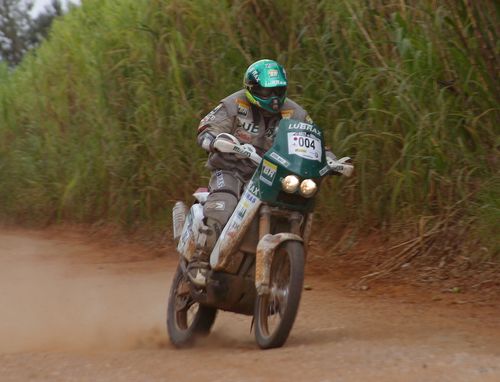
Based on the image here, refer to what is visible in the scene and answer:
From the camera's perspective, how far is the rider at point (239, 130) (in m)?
6.20

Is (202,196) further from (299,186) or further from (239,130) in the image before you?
(299,186)

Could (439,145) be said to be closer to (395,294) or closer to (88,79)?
(395,294)

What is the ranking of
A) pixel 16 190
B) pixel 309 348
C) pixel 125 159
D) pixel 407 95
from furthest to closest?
1. pixel 16 190
2. pixel 125 159
3. pixel 407 95
4. pixel 309 348

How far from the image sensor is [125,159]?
12109mm

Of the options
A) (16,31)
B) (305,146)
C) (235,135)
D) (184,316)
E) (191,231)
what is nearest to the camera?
(305,146)

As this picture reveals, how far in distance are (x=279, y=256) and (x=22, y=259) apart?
664 centimetres

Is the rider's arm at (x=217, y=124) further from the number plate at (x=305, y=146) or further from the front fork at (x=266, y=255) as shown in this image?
the front fork at (x=266, y=255)

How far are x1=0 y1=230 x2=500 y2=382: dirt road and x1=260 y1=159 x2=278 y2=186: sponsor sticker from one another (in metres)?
0.98

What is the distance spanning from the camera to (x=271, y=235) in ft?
18.6

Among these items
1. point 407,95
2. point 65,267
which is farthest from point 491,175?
point 65,267

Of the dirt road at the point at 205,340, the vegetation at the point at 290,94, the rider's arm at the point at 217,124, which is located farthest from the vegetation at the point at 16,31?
the rider's arm at the point at 217,124

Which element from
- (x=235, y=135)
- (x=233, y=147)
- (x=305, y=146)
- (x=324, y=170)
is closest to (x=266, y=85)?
(x=235, y=135)

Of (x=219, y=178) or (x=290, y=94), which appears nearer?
(x=219, y=178)

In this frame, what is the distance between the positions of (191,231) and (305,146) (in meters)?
1.22
